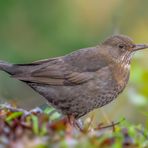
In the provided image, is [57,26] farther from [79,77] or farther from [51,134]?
[51,134]

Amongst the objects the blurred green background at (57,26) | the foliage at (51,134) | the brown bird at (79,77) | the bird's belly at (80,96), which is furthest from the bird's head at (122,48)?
the blurred green background at (57,26)

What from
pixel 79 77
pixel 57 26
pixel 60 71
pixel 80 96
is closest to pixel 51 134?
pixel 80 96

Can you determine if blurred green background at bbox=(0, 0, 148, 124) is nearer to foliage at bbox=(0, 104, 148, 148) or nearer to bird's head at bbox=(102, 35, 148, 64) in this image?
bird's head at bbox=(102, 35, 148, 64)

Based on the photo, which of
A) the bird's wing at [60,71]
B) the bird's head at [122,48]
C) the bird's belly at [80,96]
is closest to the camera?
the bird's belly at [80,96]

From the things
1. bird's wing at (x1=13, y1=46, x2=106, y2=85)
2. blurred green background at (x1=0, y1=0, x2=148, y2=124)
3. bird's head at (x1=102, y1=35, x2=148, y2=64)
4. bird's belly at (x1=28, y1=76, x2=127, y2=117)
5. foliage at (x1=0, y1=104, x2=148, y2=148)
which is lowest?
blurred green background at (x1=0, y1=0, x2=148, y2=124)

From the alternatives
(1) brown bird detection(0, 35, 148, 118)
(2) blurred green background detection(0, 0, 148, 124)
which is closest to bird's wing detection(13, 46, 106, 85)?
A: (1) brown bird detection(0, 35, 148, 118)

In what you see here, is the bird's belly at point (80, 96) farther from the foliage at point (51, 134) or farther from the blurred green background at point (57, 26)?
the blurred green background at point (57, 26)
